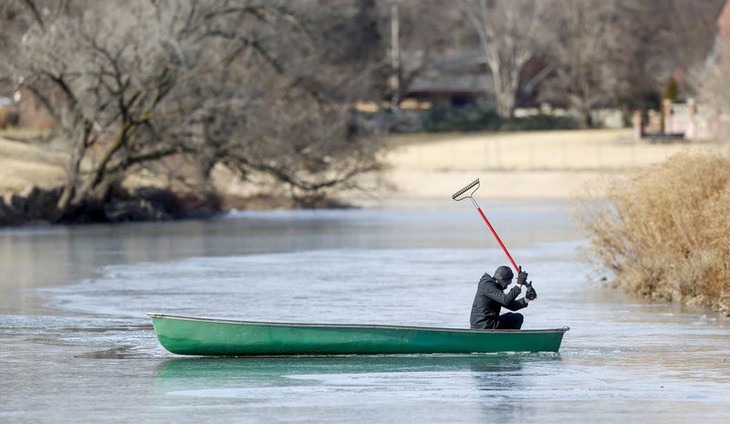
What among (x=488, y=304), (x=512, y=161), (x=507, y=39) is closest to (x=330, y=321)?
(x=488, y=304)

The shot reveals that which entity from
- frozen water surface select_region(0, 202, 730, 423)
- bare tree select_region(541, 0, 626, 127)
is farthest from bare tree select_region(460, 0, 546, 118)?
frozen water surface select_region(0, 202, 730, 423)

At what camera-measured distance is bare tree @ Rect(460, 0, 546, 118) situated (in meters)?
94.2

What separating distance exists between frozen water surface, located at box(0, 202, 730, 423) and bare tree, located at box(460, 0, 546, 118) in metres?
53.8

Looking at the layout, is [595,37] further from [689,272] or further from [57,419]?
[57,419]

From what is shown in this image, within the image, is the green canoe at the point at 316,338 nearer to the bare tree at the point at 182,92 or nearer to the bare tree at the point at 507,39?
the bare tree at the point at 182,92

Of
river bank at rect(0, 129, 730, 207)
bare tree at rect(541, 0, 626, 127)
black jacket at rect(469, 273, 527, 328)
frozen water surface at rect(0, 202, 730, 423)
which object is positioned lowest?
frozen water surface at rect(0, 202, 730, 423)

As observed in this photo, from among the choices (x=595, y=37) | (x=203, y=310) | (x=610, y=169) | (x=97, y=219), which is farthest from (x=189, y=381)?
(x=595, y=37)

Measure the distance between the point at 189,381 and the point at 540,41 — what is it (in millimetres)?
79480

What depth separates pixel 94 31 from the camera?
4406 centimetres

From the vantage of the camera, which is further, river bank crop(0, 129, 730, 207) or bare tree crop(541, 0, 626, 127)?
bare tree crop(541, 0, 626, 127)

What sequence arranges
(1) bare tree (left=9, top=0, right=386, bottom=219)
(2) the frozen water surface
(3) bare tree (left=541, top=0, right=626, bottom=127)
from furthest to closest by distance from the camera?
(3) bare tree (left=541, top=0, right=626, bottom=127), (1) bare tree (left=9, top=0, right=386, bottom=219), (2) the frozen water surface

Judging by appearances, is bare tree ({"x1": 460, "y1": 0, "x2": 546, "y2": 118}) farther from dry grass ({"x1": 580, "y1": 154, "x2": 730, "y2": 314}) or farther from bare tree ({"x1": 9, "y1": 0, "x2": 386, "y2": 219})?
dry grass ({"x1": 580, "y1": 154, "x2": 730, "y2": 314})

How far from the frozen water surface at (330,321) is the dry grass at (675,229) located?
565 millimetres

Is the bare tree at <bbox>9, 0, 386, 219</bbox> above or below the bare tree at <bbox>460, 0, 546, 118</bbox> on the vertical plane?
below
